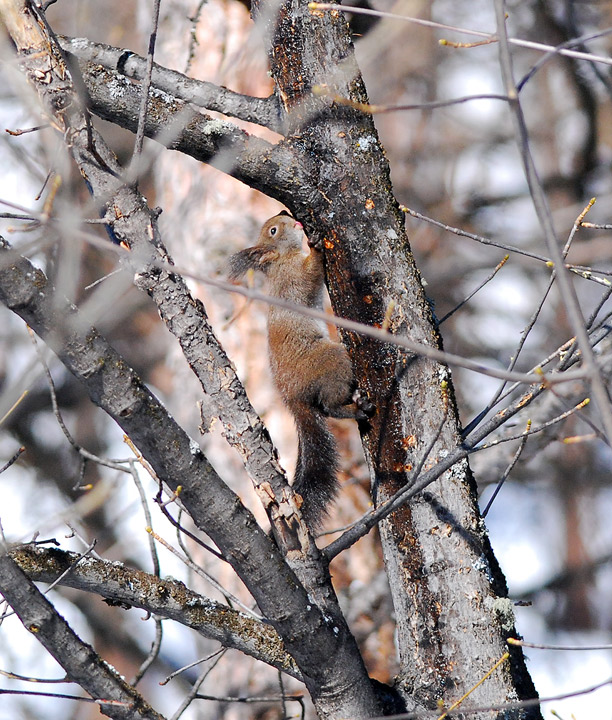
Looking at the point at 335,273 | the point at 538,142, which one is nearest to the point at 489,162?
the point at 538,142

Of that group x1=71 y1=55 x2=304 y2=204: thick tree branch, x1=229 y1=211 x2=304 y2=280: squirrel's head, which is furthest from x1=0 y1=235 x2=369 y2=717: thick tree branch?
x1=229 y1=211 x2=304 y2=280: squirrel's head

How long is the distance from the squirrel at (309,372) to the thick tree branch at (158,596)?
15.7 inches

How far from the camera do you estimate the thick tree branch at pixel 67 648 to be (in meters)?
1.50

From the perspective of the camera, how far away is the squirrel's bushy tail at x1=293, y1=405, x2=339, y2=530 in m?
2.32

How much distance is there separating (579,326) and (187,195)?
369 centimetres

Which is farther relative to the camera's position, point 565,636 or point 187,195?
point 565,636

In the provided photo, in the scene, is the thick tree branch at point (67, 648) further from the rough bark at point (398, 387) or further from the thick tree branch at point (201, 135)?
the thick tree branch at point (201, 135)

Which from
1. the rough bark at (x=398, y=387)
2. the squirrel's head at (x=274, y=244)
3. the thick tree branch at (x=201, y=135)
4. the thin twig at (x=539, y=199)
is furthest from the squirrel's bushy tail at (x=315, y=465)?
the thin twig at (x=539, y=199)

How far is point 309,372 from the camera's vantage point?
101 inches

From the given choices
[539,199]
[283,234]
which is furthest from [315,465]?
[539,199]

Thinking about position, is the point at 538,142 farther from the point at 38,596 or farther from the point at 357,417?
the point at 38,596

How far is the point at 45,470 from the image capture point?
268 inches

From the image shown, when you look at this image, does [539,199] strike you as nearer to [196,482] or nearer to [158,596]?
[196,482]

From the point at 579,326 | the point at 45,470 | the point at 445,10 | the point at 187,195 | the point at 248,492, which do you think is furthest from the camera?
the point at 445,10
